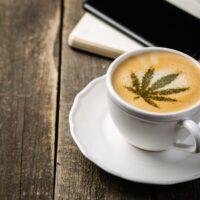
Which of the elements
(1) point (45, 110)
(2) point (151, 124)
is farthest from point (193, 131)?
(1) point (45, 110)

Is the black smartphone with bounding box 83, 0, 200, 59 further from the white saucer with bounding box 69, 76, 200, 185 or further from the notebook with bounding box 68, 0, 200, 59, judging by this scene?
the white saucer with bounding box 69, 76, 200, 185

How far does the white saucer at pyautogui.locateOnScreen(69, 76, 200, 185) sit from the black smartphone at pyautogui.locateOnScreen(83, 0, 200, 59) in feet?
0.77

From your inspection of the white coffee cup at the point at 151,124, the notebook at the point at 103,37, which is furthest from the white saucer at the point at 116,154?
the notebook at the point at 103,37

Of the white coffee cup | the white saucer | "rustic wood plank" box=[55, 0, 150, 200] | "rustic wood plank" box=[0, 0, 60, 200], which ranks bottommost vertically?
"rustic wood plank" box=[0, 0, 60, 200]

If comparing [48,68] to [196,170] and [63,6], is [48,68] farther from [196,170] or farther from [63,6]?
[196,170]

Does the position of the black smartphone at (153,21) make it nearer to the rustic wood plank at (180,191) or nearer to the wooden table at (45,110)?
the wooden table at (45,110)

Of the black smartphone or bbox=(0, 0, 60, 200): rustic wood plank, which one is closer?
bbox=(0, 0, 60, 200): rustic wood plank

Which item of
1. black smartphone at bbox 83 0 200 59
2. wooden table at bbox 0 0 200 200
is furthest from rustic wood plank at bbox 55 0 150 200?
black smartphone at bbox 83 0 200 59

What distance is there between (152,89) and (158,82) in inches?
0.8

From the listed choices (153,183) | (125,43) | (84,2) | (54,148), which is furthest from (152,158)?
(84,2)

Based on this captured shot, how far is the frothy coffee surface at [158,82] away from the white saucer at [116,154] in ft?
0.29

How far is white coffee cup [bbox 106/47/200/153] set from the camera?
705 mm

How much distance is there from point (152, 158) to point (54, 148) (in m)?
0.18

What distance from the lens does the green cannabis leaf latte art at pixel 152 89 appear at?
0.74 metres
